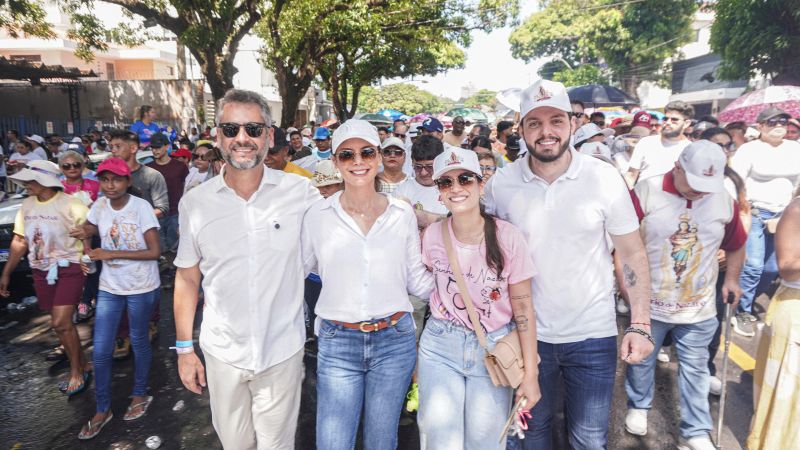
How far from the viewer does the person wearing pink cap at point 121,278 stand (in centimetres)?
371

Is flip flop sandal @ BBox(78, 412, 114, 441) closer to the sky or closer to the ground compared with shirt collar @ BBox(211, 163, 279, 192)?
closer to the ground

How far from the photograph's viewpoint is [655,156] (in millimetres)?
5602

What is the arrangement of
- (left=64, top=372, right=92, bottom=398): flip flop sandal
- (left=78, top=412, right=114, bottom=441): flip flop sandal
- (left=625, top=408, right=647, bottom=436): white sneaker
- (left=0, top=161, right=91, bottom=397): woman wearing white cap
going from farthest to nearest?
(left=64, top=372, right=92, bottom=398): flip flop sandal
(left=0, top=161, right=91, bottom=397): woman wearing white cap
(left=78, top=412, right=114, bottom=441): flip flop sandal
(left=625, top=408, right=647, bottom=436): white sneaker

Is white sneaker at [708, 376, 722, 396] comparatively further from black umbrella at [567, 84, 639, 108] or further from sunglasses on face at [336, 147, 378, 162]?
black umbrella at [567, 84, 639, 108]

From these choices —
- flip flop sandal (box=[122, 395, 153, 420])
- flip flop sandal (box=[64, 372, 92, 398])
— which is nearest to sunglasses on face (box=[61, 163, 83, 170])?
flip flop sandal (box=[64, 372, 92, 398])

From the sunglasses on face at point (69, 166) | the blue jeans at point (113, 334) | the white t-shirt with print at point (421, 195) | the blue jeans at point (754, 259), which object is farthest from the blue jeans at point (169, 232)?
the blue jeans at point (754, 259)

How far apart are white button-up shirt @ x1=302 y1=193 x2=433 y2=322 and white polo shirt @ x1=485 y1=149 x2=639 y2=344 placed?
0.58 meters

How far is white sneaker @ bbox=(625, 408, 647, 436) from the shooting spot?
349cm

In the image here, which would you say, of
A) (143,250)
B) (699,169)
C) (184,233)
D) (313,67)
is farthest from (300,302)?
(313,67)

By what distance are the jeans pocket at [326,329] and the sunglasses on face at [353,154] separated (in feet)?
2.69

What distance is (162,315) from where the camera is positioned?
605cm

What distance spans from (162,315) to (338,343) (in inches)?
177

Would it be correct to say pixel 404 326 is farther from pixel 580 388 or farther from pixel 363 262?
pixel 580 388

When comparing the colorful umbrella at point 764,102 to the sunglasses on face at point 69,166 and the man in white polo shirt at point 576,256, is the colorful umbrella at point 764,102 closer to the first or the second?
the man in white polo shirt at point 576,256
